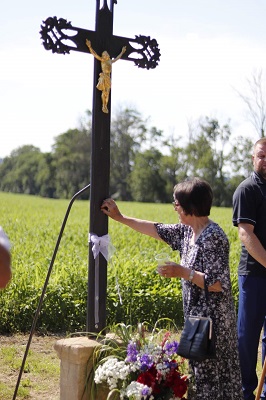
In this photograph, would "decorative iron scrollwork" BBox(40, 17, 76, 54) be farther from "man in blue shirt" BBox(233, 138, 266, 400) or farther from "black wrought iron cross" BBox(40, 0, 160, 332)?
"man in blue shirt" BBox(233, 138, 266, 400)

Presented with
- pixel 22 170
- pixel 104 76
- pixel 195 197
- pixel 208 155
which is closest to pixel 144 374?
pixel 195 197

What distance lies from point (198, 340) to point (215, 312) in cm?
33

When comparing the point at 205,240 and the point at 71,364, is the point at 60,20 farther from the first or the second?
the point at 71,364

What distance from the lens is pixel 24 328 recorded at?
7.05 metres

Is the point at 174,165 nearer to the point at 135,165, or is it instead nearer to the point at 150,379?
the point at 135,165

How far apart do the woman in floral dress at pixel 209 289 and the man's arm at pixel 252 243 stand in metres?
0.55

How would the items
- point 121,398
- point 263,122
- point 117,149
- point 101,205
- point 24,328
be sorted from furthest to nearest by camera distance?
point 117,149 < point 263,122 < point 24,328 < point 101,205 < point 121,398

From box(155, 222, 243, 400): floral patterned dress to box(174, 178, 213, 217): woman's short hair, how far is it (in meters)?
0.12

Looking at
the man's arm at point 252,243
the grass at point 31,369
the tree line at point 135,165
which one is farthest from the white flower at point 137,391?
the tree line at point 135,165

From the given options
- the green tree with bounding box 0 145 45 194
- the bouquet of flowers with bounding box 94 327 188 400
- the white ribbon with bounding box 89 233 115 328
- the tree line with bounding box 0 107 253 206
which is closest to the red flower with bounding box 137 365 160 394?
the bouquet of flowers with bounding box 94 327 188 400

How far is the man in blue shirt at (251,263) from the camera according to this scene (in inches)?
169

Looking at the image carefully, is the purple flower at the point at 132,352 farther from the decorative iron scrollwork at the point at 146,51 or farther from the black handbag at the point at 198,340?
the decorative iron scrollwork at the point at 146,51

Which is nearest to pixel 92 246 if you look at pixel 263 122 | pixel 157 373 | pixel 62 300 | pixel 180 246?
pixel 180 246

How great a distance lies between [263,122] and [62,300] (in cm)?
3710
